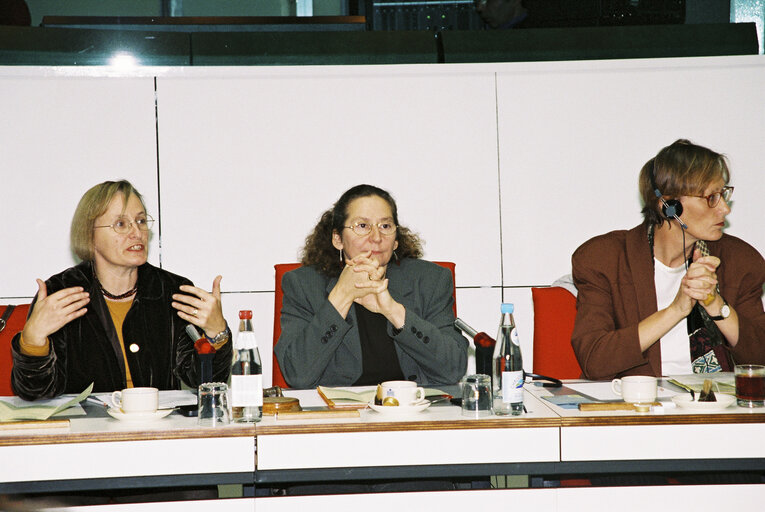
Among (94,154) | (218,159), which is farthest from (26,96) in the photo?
(218,159)

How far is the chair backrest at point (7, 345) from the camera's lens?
8.27 ft

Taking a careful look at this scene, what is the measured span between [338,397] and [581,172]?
72.5 inches

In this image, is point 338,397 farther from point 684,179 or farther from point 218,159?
A: point 218,159

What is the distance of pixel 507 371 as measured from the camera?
177cm

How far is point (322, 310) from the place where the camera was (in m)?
2.31

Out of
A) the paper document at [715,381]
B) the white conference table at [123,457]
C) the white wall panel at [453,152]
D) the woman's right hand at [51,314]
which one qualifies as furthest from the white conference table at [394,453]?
the white wall panel at [453,152]

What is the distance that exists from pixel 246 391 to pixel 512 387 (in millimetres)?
586

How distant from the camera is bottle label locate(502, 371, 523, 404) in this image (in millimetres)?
1739

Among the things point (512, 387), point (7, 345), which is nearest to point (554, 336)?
point (512, 387)

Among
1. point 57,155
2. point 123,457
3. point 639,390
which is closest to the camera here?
point 123,457

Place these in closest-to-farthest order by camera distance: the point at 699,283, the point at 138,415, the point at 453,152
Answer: the point at 138,415 → the point at 699,283 → the point at 453,152

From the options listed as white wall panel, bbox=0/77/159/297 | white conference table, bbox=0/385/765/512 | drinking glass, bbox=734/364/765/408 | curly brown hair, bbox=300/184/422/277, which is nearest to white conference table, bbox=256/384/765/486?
white conference table, bbox=0/385/765/512

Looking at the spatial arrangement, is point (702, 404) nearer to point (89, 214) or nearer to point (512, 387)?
point (512, 387)

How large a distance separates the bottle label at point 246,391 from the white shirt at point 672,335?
132cm
